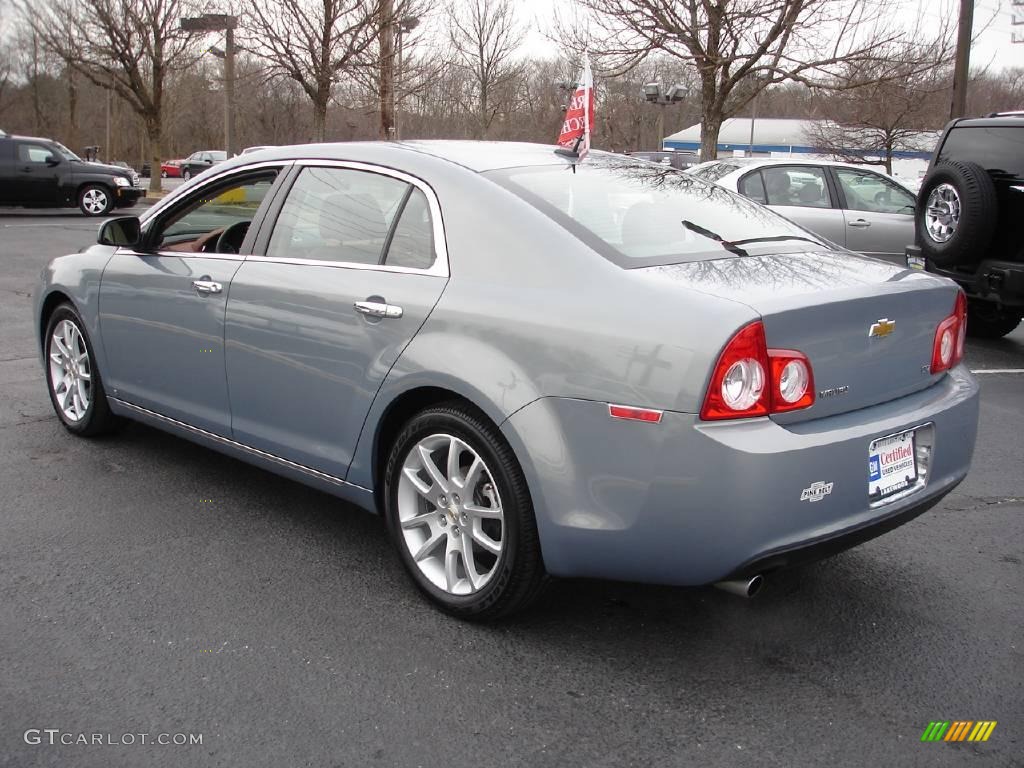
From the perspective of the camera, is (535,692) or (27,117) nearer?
(535,692)

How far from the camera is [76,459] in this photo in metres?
4.96

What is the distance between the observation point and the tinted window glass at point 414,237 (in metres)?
3.44

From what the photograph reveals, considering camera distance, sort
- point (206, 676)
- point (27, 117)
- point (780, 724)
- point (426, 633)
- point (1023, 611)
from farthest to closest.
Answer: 1. point (27, 117)
2. point (1023, 611)
3. point (426, 633)
4. point (206, 676)
5. point (780, 724)

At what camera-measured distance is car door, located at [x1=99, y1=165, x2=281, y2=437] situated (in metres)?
4.12

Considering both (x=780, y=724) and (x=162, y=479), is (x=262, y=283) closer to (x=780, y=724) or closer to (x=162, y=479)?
(x=162, y=479)

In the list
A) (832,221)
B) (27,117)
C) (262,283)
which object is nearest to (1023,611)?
(262,283)

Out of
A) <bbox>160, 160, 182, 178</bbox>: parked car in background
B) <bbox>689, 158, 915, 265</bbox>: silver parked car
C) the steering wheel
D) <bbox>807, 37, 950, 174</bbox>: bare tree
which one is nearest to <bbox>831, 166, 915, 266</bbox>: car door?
<bbox>689, 158, 915, 265</bbox>: silver parked car

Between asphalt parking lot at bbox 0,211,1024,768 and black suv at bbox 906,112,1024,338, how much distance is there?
359 centimetres

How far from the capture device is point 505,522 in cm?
308

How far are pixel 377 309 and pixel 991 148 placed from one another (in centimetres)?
633

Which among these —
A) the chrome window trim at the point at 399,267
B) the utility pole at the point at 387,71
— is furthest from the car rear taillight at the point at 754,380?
the utility pole at the point at 387,71

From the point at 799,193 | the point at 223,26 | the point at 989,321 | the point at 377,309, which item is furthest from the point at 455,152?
the point at 223,26

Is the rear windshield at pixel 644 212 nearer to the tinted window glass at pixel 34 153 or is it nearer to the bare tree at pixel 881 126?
the tinted window glass at pixel 34 153

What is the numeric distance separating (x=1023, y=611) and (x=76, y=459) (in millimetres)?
4248
